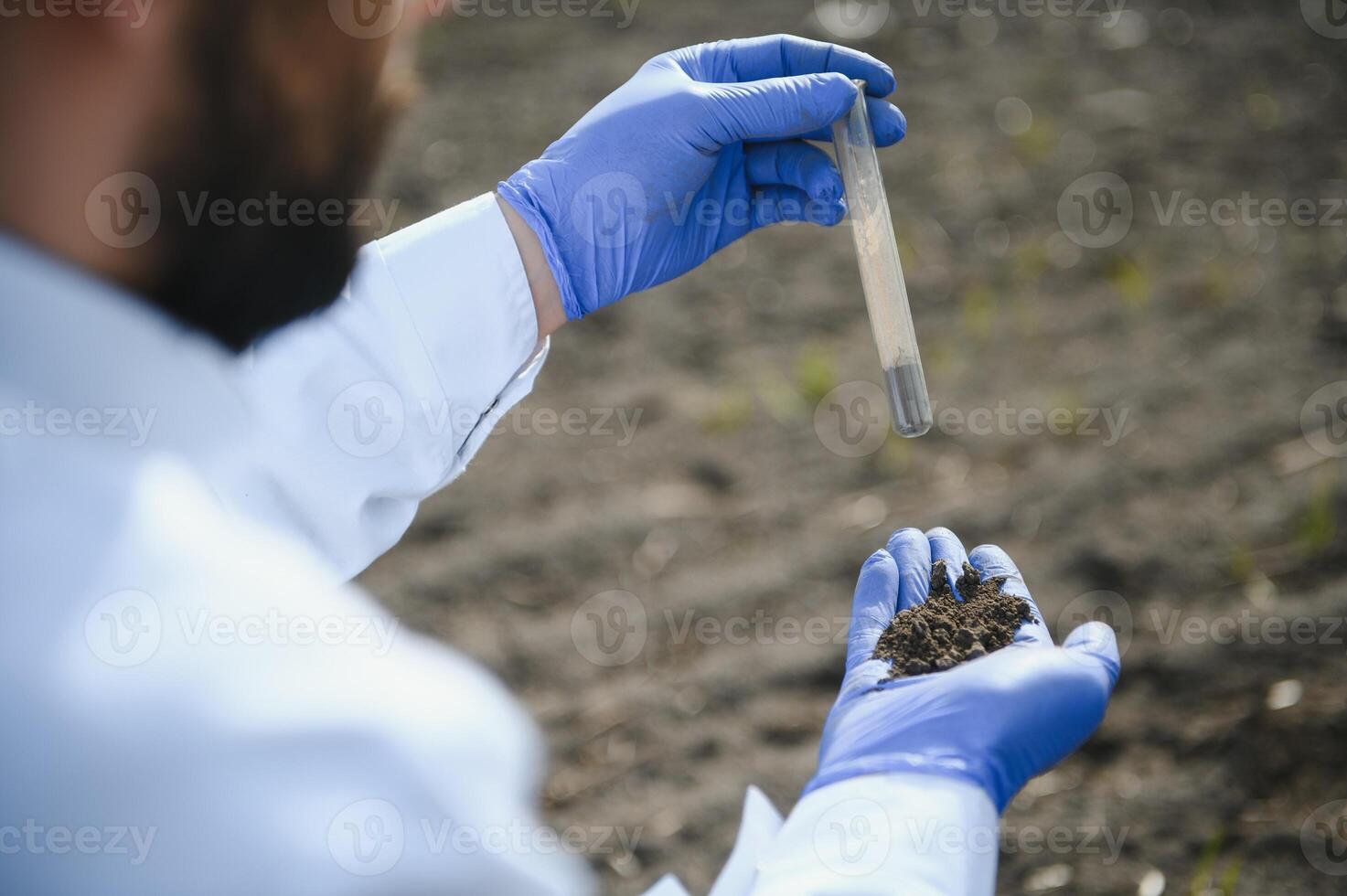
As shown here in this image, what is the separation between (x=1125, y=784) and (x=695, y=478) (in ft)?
4.02

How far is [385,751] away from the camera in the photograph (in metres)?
0.81

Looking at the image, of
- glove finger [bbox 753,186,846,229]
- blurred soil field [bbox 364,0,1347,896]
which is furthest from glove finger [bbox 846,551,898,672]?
blurred soil field [bbox 364,0,1347,896]

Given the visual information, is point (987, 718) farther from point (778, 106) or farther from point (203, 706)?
point (778, 106)

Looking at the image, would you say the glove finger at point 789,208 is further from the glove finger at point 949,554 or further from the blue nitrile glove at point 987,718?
the blue nitrile glove at point 987,718

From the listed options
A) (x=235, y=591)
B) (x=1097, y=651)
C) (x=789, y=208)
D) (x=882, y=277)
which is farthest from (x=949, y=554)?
(x=235, y=591)

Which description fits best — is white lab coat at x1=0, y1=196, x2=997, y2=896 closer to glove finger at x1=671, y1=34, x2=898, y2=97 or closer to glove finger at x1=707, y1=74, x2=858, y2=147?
glove finger at x1=707, y1=74, x2=858, y2=147

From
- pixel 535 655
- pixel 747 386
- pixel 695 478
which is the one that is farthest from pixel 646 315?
pixel 535 655

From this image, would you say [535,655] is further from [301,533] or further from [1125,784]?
[1125,784]

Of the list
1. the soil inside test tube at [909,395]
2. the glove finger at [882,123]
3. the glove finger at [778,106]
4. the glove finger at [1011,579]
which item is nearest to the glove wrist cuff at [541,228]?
the glove finger at [778,106]

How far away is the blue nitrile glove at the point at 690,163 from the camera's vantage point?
61.4 inches

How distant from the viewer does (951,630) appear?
132 cm

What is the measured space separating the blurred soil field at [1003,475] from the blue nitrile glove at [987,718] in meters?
0.79

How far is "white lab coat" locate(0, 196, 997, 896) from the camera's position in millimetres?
754

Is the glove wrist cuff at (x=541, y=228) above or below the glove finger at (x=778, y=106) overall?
below
